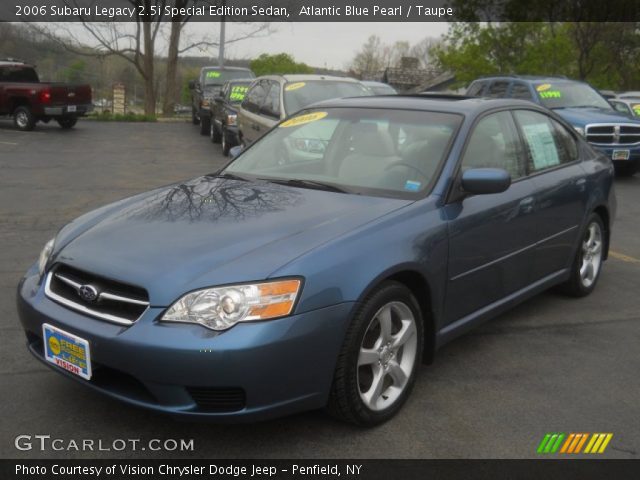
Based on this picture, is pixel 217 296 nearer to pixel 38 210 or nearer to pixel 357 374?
pixel 357 374

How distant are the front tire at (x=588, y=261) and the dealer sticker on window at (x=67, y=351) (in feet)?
11.8

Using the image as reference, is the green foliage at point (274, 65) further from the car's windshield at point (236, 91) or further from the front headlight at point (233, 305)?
the front headlight at point (233, 305)

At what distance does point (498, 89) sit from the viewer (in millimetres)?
13438

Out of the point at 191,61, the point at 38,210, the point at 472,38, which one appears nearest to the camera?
the point at 38,210

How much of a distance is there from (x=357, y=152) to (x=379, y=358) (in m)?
1.42

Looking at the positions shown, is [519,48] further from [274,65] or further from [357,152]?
[274,65]

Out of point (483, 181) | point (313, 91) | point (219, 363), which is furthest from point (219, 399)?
point (313, 91)

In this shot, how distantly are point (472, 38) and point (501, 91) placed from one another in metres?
14.6

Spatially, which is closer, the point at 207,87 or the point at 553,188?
the point at 553,188

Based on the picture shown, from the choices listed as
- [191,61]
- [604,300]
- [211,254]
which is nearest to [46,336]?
[211,254]

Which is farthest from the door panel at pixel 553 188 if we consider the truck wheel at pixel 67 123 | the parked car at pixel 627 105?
the truck wheel at pixel 67 123

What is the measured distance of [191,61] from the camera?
3247cm

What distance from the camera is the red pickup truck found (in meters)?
17.9

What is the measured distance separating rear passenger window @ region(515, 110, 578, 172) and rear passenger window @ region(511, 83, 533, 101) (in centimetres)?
753
